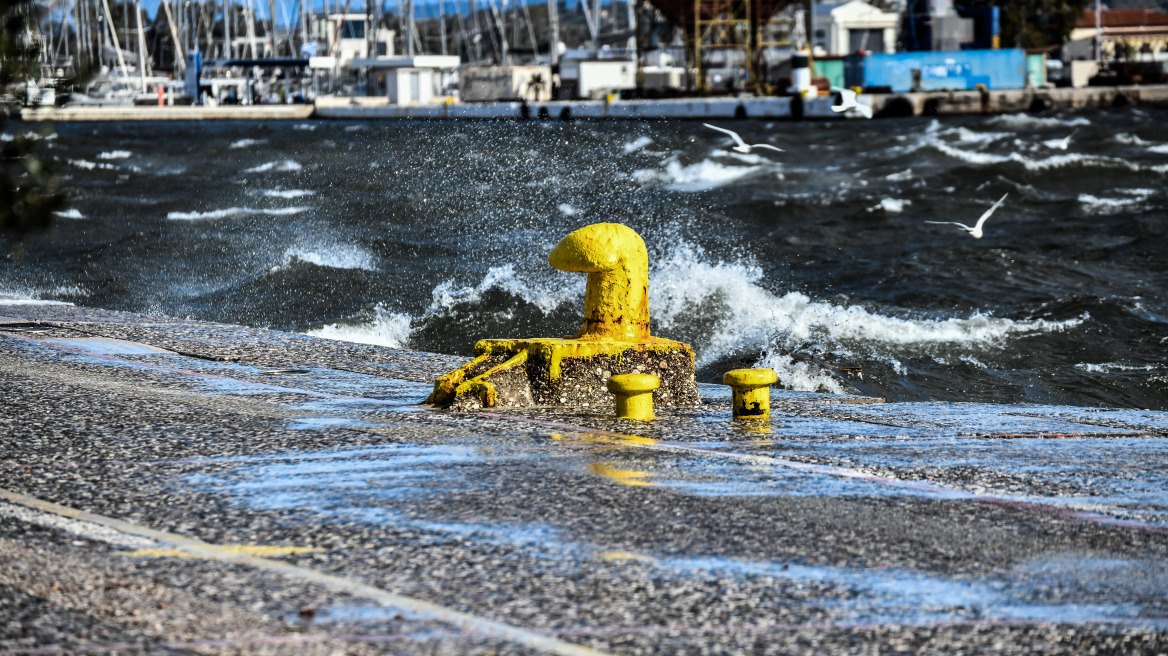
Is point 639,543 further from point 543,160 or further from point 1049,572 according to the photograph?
point 543,160

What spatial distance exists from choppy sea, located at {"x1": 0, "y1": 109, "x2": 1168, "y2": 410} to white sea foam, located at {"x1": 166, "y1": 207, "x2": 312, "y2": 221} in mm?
91

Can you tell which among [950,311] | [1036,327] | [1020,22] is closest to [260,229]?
[950,311]

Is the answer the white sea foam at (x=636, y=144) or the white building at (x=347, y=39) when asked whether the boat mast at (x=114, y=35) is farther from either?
the white sea foam at (x=636, y=144)

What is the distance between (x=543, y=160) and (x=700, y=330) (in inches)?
1178

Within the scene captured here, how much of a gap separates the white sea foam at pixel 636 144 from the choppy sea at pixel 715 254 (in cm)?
306

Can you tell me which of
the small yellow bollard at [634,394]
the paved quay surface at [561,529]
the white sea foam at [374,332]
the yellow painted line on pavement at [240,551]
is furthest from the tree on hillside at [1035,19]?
the yellow painted line on pavement at [240,551]

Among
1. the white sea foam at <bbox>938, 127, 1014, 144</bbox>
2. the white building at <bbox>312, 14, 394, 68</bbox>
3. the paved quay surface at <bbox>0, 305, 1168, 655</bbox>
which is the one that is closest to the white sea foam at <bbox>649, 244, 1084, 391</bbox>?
the paved quay surface at <bbox>0, 305, 1168, 655</bbox>

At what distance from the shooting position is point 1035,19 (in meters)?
132

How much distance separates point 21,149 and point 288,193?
27.8 m

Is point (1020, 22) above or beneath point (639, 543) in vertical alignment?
above

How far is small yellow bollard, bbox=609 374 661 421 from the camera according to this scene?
6969 mm

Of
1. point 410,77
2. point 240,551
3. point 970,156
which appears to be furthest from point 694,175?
point 410,77

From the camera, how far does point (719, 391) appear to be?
867cm

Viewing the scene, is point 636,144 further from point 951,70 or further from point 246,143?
point 951,70
